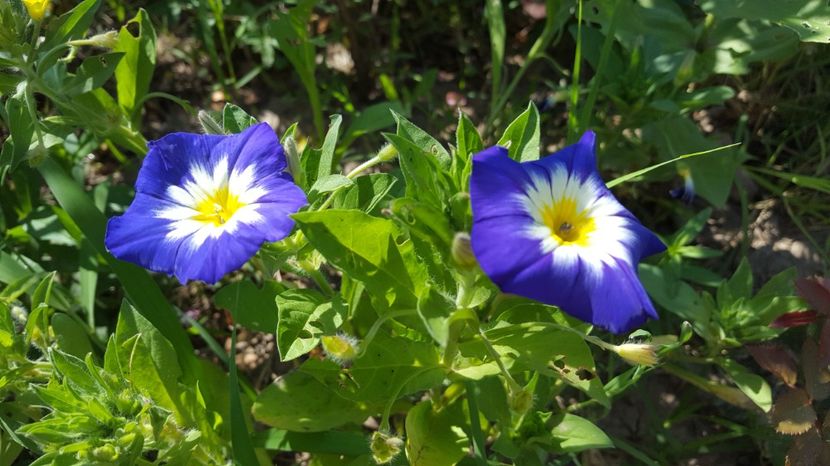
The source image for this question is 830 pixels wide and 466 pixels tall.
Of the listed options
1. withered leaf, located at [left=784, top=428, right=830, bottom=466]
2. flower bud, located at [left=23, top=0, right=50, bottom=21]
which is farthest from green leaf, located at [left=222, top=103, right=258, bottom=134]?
withered leaf, located at [left=784, top=428, right=830, bottom=466]

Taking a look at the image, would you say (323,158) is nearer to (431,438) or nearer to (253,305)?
(253,305)

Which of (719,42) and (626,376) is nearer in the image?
(626,376)

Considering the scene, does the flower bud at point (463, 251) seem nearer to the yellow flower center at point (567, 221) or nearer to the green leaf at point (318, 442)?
the yellow flower center at point (567, 221)

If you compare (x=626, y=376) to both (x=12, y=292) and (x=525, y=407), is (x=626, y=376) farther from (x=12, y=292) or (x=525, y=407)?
(x=12, y=292)

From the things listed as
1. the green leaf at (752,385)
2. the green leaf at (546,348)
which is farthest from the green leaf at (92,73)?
the green leaf at (752,385)

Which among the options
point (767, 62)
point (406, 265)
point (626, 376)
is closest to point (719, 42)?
point (767, 62)

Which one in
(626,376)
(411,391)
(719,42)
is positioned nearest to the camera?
(411,391)
